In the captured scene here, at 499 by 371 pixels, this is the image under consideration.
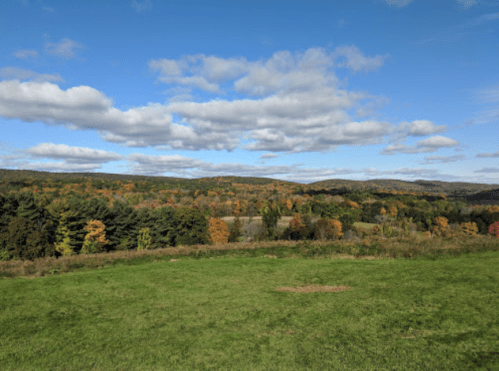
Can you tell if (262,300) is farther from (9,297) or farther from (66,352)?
(9,297)

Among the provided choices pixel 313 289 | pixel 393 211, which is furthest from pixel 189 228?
pixel 393 211

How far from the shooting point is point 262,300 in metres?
6.98

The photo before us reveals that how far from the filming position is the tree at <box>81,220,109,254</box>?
1674 inches

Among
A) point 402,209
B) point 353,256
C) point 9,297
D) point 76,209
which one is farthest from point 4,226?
point 402,209

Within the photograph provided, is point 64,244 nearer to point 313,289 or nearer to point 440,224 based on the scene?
point 313,289

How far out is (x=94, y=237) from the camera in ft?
148

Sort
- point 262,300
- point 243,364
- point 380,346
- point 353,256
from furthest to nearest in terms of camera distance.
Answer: point 353,256 → point 262,300 → point 380,346 → point 243,364

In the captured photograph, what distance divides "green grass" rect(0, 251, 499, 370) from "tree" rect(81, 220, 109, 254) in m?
37.6

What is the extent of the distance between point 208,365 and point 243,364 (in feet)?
1.65

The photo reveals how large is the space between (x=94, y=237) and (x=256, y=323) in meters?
46.5

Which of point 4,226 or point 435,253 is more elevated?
point 435,253

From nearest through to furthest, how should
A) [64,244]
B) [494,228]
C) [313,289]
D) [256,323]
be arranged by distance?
[256,323], [313,289], [64,244], [494,228]

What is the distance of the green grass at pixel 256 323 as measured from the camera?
14.2 ft

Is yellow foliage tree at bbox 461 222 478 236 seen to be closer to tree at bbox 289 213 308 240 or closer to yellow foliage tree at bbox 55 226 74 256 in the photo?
tree at bbox 289 213 308 240
